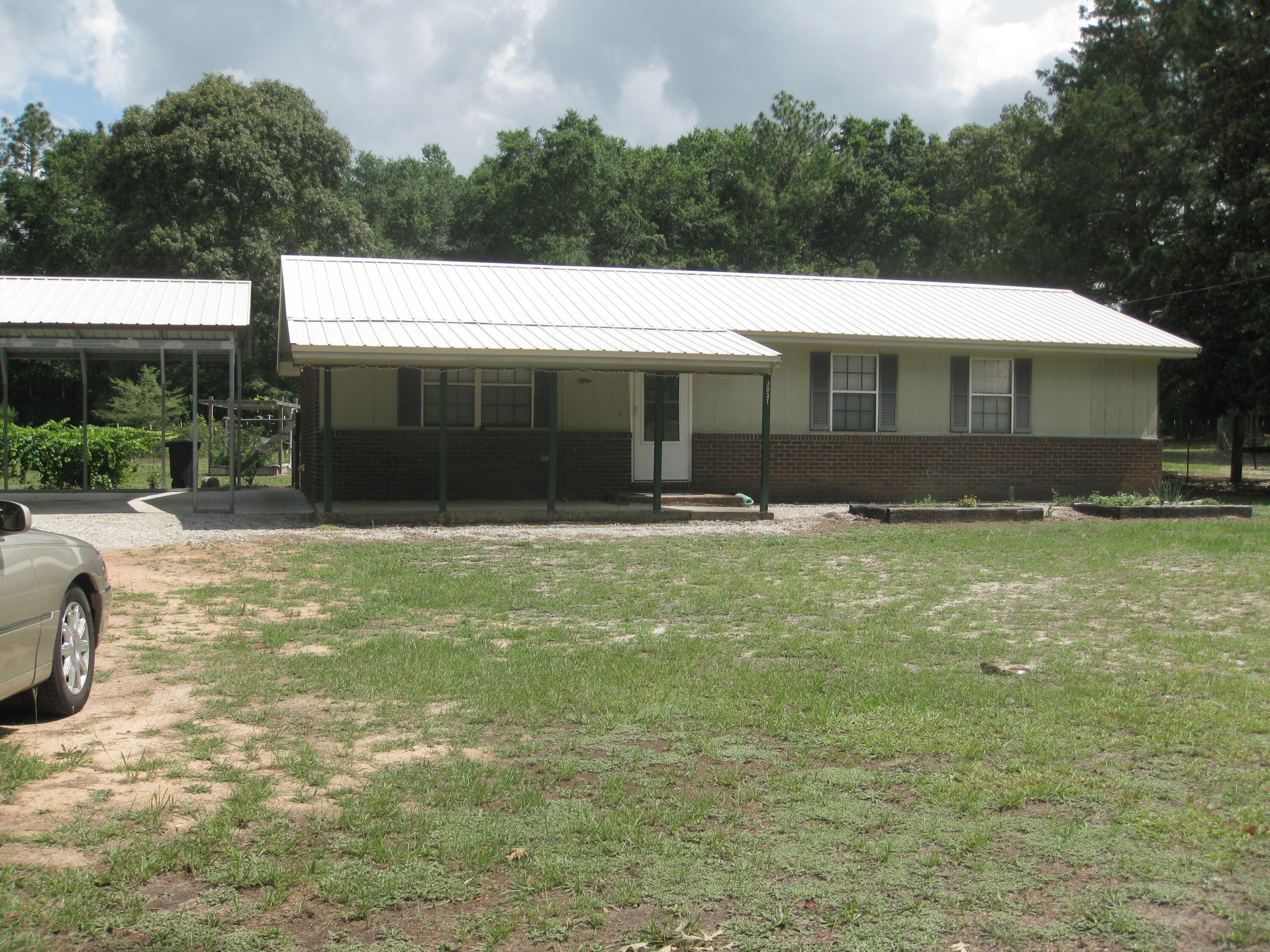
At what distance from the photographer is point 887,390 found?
61.6 ft

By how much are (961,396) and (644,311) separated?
6.05 m

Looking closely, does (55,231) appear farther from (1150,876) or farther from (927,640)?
(1150,876)

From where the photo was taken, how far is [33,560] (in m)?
5.17

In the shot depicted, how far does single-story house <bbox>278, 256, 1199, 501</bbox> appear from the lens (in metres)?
15.4

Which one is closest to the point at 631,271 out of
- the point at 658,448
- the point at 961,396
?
the point at 961,396

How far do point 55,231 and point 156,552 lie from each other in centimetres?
3825

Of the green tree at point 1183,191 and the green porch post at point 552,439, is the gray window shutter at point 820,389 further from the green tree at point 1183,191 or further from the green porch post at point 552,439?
the green tree at point 1183,191

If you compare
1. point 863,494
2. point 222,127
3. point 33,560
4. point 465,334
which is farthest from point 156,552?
point 222,127

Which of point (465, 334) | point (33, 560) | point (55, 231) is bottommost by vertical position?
point (33, 560)

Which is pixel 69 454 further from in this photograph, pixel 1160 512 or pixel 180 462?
pixel 1160 512

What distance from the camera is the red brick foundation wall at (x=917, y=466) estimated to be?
18.2 meters

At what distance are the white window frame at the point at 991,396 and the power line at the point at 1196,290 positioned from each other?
21.7ft

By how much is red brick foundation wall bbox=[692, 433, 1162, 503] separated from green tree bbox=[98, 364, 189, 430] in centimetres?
2352

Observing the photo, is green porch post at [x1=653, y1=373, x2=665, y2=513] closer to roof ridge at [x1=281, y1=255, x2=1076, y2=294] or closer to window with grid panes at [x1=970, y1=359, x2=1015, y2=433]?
roof ridge at [x1=281, y1=255, x2=1076, y2=294]
